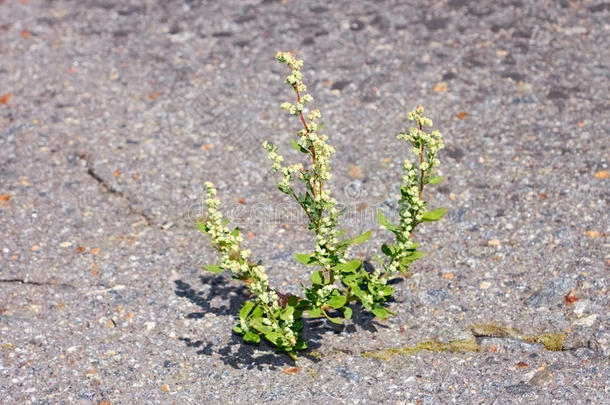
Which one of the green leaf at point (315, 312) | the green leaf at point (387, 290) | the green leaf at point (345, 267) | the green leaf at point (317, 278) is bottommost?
the green leaf at point (315, 312)

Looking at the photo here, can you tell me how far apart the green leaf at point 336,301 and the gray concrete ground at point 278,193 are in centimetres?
27

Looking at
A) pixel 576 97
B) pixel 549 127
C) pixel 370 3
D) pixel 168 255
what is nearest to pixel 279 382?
pixel 168 255

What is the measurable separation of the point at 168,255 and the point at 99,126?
142cm

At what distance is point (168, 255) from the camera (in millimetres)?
4129

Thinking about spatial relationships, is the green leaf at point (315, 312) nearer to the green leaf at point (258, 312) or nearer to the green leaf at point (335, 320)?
the green leaf at point (335, 320)

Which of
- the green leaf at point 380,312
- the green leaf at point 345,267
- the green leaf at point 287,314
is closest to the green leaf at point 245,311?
Result: the green leaf at point 287,314

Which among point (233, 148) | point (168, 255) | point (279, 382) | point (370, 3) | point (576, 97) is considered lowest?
point (279, 382)

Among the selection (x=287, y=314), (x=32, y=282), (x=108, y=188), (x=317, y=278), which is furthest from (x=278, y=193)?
(x=32, y=282)

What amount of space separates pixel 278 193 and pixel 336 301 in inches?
50.0

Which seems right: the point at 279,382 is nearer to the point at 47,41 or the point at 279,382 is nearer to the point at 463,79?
the point at 463,79

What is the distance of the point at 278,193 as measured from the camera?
4.52 metres

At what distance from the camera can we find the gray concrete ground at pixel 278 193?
3.42 metres

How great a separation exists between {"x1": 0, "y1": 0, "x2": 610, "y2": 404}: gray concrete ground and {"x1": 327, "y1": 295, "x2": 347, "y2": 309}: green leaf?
10.5 inches

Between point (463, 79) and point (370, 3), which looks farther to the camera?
point (370, 3)
